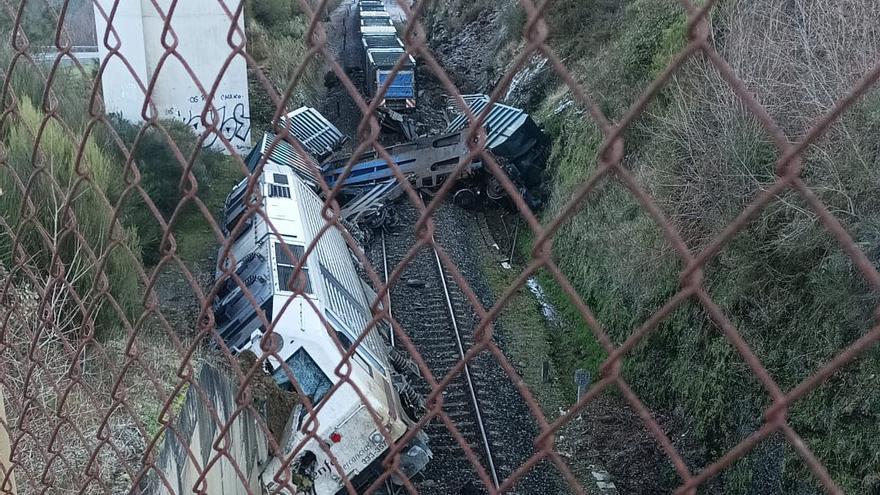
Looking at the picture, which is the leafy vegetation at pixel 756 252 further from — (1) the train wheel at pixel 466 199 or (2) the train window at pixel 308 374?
(2) the train window at pixel 308 374

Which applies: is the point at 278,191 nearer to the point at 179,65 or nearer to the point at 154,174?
the point at 154,174

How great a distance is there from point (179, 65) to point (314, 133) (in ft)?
12.7

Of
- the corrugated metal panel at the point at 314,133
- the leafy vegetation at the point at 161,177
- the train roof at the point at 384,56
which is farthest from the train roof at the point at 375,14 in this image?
the leafy vegetation at the point at 161,177

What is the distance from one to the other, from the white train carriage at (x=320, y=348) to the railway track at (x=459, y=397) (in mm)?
764

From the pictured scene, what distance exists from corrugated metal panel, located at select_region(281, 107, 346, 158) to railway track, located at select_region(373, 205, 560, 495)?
4.75 m

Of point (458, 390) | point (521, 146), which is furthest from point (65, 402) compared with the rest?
point (521, 146)

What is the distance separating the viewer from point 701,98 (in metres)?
8.91

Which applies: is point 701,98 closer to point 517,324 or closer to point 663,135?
point 663,135

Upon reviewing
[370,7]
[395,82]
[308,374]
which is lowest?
[308,374]

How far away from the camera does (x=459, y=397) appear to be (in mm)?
9539

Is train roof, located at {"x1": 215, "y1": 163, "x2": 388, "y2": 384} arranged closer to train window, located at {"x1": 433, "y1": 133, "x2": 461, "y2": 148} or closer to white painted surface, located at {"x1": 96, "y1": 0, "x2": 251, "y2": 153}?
white painted surface, located at {"x1": 96, "y1": 0, "x2": 251, "y2": 153}

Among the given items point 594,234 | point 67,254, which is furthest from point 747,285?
point 67,254

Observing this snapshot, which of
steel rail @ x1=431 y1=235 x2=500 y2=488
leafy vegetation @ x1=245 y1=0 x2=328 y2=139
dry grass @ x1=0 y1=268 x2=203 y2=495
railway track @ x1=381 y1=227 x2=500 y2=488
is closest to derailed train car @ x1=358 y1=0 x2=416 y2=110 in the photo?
leafy vegetation @ x1=245 y1=0 x2=328 y2=139

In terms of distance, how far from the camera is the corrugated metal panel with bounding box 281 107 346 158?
17.0 metres
